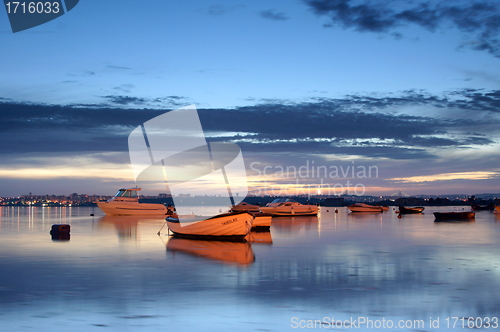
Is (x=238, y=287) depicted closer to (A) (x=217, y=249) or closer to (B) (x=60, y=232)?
(A) (x=217, y=249)

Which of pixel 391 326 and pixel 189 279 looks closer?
pixel 391 326

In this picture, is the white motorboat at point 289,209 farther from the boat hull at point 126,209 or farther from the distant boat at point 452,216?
the distant boat at point 452,216

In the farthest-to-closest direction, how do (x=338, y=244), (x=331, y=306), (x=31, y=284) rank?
1. (x=338, y=244)
2. (x=31, y=284)
3. (x=331, y=306)

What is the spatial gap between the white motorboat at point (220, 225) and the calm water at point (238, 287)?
3412mm

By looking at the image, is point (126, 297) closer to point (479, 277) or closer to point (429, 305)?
point (429, 305)

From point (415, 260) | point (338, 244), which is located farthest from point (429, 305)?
point (338, 244)

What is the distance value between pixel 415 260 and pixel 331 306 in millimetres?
8787

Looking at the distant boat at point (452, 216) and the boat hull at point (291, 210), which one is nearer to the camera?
the distant boat at point (452, 216)

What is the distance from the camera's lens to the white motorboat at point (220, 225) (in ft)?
81.4

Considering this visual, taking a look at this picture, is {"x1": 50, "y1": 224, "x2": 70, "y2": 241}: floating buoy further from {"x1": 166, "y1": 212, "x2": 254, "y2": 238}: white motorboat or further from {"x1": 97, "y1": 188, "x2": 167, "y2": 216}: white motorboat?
{"x1": 97, "y1": 188, "x2": 167, "y2": 216}: white motorboat

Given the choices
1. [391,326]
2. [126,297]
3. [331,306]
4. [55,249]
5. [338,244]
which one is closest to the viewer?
[391,326]

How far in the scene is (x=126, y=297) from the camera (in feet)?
36.7

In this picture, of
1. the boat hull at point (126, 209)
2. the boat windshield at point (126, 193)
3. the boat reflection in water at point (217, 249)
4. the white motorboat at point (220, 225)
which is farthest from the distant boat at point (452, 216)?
the boat windshield at point (126, 193)

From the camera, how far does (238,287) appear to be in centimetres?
1237
